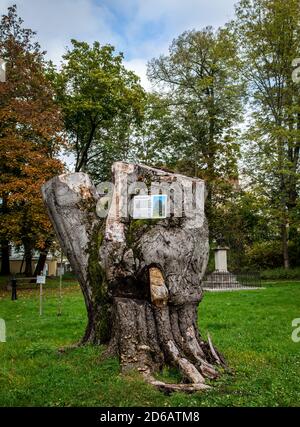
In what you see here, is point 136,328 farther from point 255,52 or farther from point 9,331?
point 255,52

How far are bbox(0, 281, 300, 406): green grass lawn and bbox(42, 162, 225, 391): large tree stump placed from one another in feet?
1.04

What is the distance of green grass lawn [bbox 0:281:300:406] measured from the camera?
5016 millimetres

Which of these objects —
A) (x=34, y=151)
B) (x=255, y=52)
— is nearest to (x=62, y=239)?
(x=34, y=151)

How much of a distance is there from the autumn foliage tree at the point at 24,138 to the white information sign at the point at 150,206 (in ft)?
50.3

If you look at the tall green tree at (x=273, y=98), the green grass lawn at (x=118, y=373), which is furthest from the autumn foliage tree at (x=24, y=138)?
the tall green tree at (x=273, y=98)

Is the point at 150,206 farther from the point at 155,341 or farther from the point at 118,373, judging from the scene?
the point at 118,373

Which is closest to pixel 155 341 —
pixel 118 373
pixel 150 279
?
pixel 118 373

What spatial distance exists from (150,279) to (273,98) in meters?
28.7

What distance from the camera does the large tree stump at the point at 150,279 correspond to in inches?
235

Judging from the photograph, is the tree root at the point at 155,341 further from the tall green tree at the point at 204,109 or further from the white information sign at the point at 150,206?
the tall green tree at the point at 204,109

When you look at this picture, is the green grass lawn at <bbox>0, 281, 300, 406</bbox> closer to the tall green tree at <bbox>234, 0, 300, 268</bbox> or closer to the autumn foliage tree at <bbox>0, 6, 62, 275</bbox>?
the autumn foliage tree at <bbox>0, 6, 62, 275</bbox>

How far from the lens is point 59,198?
7430mm

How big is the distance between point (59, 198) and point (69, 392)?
3317mm

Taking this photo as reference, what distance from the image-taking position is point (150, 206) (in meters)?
6.53
